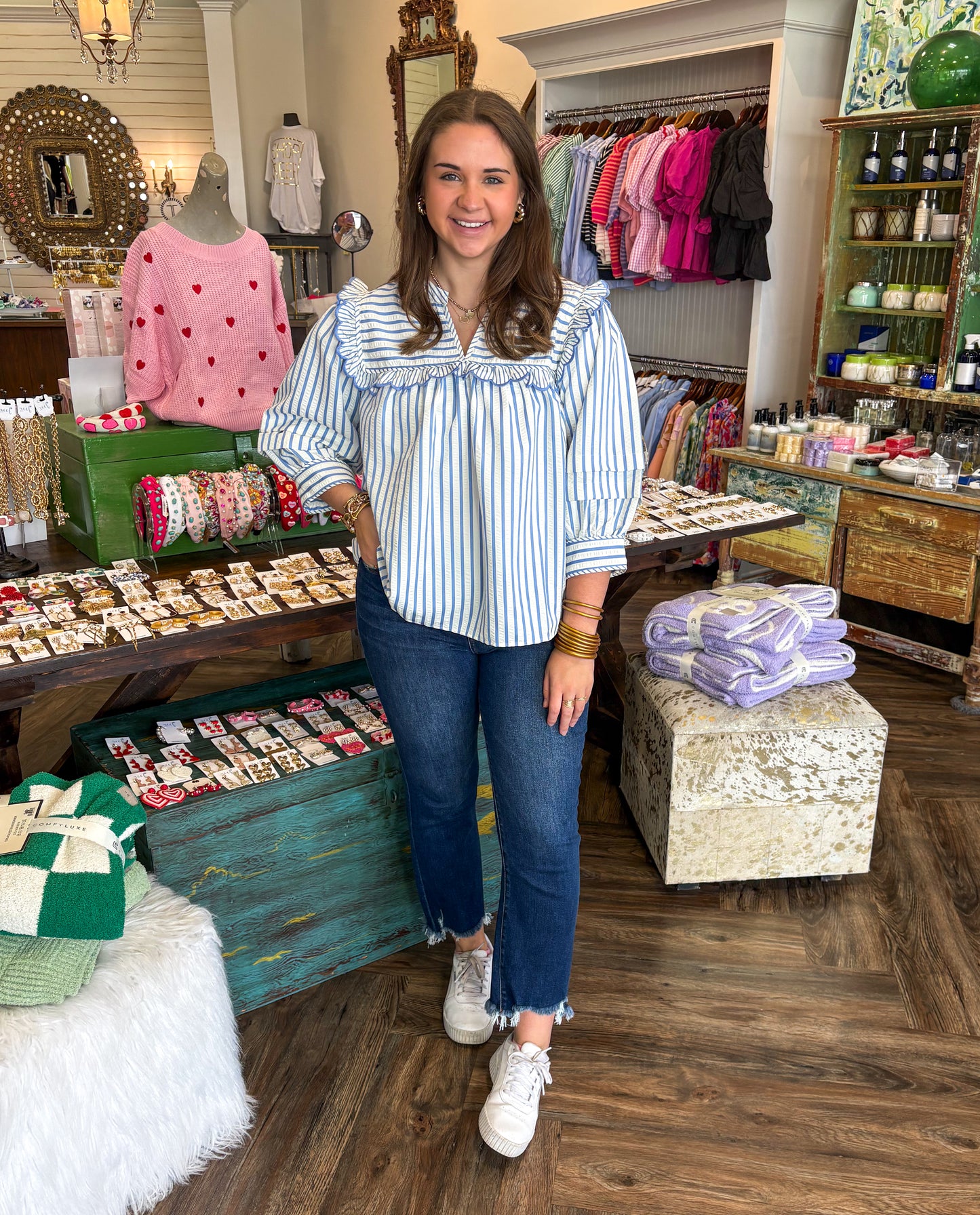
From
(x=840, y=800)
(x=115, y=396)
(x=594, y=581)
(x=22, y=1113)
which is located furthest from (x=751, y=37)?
(x=22, y=1113)

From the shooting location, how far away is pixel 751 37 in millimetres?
4328

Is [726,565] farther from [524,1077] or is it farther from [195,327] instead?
[524,1077]

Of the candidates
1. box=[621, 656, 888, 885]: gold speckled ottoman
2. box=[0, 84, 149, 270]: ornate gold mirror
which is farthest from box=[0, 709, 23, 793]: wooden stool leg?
box=[0, 84, 149, 270]: ornate gold mirror

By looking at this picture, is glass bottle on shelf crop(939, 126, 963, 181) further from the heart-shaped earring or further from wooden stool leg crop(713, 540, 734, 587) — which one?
the heart-shaped earring

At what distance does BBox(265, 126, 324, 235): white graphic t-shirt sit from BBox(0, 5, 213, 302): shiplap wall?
108 cm

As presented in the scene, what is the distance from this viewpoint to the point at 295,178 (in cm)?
859

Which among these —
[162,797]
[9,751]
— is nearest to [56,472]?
[9,751]

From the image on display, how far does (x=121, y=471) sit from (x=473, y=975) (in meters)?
1.98

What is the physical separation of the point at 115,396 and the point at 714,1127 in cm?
296

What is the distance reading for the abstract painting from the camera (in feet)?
12.7

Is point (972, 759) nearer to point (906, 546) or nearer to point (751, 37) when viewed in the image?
point (906, 546)

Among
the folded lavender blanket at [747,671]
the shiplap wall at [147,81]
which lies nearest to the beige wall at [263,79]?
the shiplap wall at [147,81]

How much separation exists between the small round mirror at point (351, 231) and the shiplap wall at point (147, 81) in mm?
6119

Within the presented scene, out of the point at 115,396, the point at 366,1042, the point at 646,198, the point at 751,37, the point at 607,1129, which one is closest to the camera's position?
the point at 607,1129
